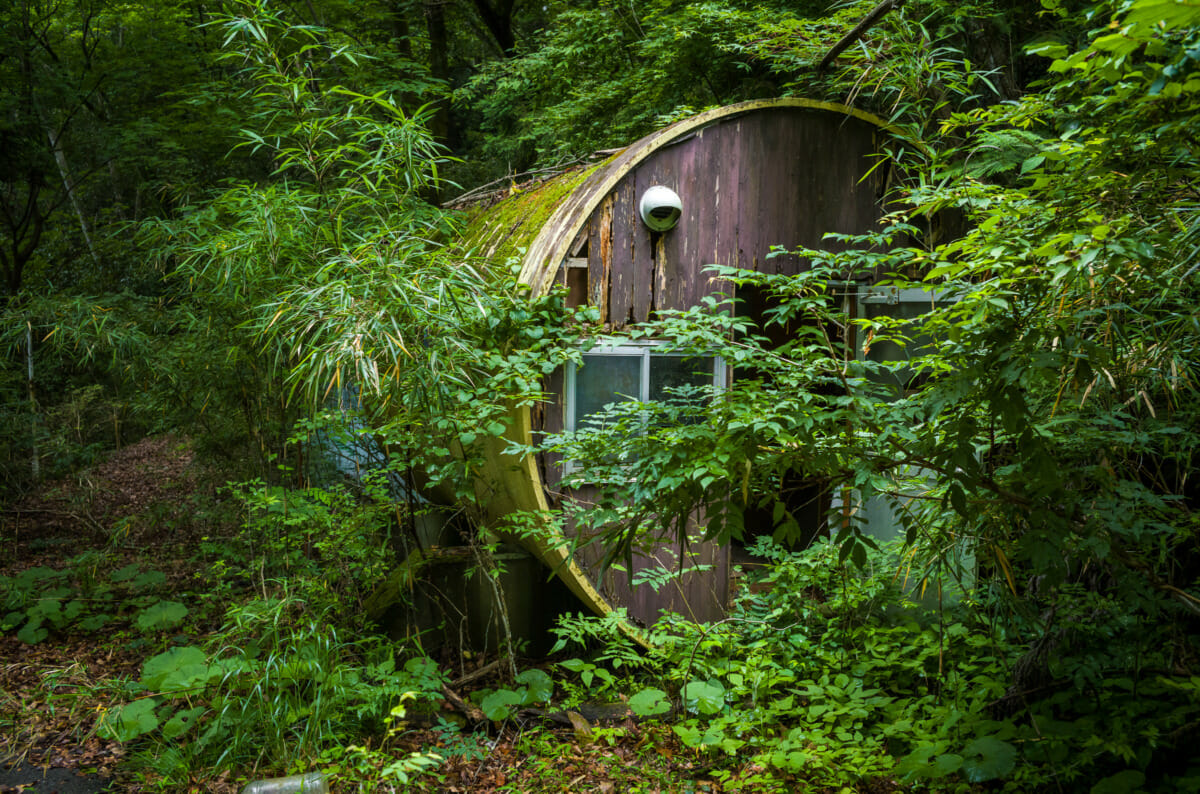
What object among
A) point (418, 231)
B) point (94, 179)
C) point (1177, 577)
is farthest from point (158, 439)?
point (1177, 577)

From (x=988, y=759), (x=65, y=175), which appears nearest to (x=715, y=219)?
(x=988, y=759)

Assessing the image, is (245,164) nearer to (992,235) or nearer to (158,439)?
(158,439)

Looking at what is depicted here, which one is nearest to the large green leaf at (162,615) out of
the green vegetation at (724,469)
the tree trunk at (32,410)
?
the green vegetation at (724,469)

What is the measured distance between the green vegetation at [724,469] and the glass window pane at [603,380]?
0.16 metres

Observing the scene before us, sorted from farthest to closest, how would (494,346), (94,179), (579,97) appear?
(94,179)
(579,97)
(494,346)

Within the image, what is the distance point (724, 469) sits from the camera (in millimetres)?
2504

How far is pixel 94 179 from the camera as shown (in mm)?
9422

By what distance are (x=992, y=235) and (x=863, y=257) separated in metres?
0.67

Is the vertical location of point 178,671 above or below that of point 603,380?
below

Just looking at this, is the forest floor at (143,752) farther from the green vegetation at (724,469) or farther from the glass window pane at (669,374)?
the glass window pane at (669,374)

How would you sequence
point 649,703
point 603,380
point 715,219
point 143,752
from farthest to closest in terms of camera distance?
point 715,219 < point 603,380 < point 649,703 < point 143,752

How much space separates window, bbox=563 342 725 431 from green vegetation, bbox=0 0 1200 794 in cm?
19

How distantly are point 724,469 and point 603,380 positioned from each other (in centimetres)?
200

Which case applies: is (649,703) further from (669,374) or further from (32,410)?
(32,410)
